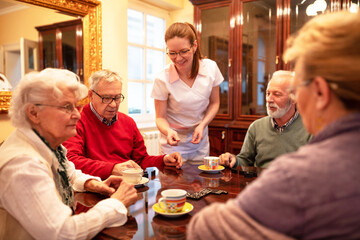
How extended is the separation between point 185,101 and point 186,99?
0.05 feet

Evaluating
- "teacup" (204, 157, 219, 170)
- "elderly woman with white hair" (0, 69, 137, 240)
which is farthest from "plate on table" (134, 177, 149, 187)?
"teacup" (204, 157, 219, 170)

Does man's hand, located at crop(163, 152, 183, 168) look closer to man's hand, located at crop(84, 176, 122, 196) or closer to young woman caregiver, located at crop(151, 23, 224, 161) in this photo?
young woman caregiver, located at crop(151, 23, 224, 161)

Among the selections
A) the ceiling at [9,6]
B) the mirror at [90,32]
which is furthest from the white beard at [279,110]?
the ceiling at [9,6]

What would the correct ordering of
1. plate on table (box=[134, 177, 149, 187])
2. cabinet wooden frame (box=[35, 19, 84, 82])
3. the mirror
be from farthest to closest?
1. the mirror
2. cabinet wooden frame (box=[35, 19, 84, 82])
3. plate on table (box=[134, 177, 149, 187])

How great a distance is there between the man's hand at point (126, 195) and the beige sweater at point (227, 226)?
1.44 ft

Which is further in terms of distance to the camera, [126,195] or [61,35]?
[61,35]

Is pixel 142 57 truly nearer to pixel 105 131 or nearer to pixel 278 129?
pixel 105 131

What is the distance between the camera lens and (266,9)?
3.33 metres

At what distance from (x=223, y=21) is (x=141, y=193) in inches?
107

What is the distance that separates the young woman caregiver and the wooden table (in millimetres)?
367

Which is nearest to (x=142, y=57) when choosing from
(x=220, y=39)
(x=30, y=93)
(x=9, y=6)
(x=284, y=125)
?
(x=220, y=39)

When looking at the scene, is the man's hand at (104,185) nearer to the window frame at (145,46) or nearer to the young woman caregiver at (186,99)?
the young woman caregiver at (186,99)

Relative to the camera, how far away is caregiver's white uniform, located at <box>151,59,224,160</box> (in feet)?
7.38

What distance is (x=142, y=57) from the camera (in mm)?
4262
